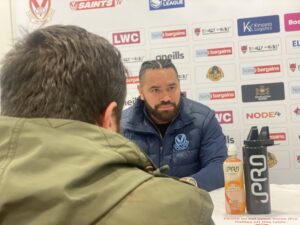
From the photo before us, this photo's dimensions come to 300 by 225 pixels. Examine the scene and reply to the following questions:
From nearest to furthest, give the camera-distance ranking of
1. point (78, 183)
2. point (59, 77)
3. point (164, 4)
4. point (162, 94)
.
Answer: point (78, 183) < point (59, 77) < point (162, 94) < point (164, 4)

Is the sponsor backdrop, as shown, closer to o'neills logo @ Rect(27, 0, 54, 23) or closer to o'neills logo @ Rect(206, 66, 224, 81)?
o'neills logo @ Rect(206, 66, 224, 81)

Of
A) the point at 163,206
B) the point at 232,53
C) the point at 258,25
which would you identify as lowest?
the point at 163,206

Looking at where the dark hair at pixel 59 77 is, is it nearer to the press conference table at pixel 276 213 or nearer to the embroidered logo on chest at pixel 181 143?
the press conference table at pixel 276 213

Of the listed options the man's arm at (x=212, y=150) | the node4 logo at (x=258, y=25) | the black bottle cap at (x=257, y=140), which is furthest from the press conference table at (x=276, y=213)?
the node4 logo at (x=258, y=25)

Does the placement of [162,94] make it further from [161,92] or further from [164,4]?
[164,4]

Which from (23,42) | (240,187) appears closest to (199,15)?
(240,187)

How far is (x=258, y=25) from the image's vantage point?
294 centimetres

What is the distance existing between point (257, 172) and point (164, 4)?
1.96m

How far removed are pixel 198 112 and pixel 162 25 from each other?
2.66ft

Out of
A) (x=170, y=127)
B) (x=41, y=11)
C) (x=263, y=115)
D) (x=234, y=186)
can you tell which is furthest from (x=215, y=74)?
(x=234, y=186)

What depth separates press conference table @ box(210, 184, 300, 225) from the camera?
4.32 ft

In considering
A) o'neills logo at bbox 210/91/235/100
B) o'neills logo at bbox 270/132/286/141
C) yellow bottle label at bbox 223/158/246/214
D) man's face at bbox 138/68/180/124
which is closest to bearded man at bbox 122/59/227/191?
man's face at bbox 138/68/180/124

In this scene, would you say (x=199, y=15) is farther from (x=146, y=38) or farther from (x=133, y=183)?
(x=133, y=183)

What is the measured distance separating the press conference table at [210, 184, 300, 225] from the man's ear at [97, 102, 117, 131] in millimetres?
695
